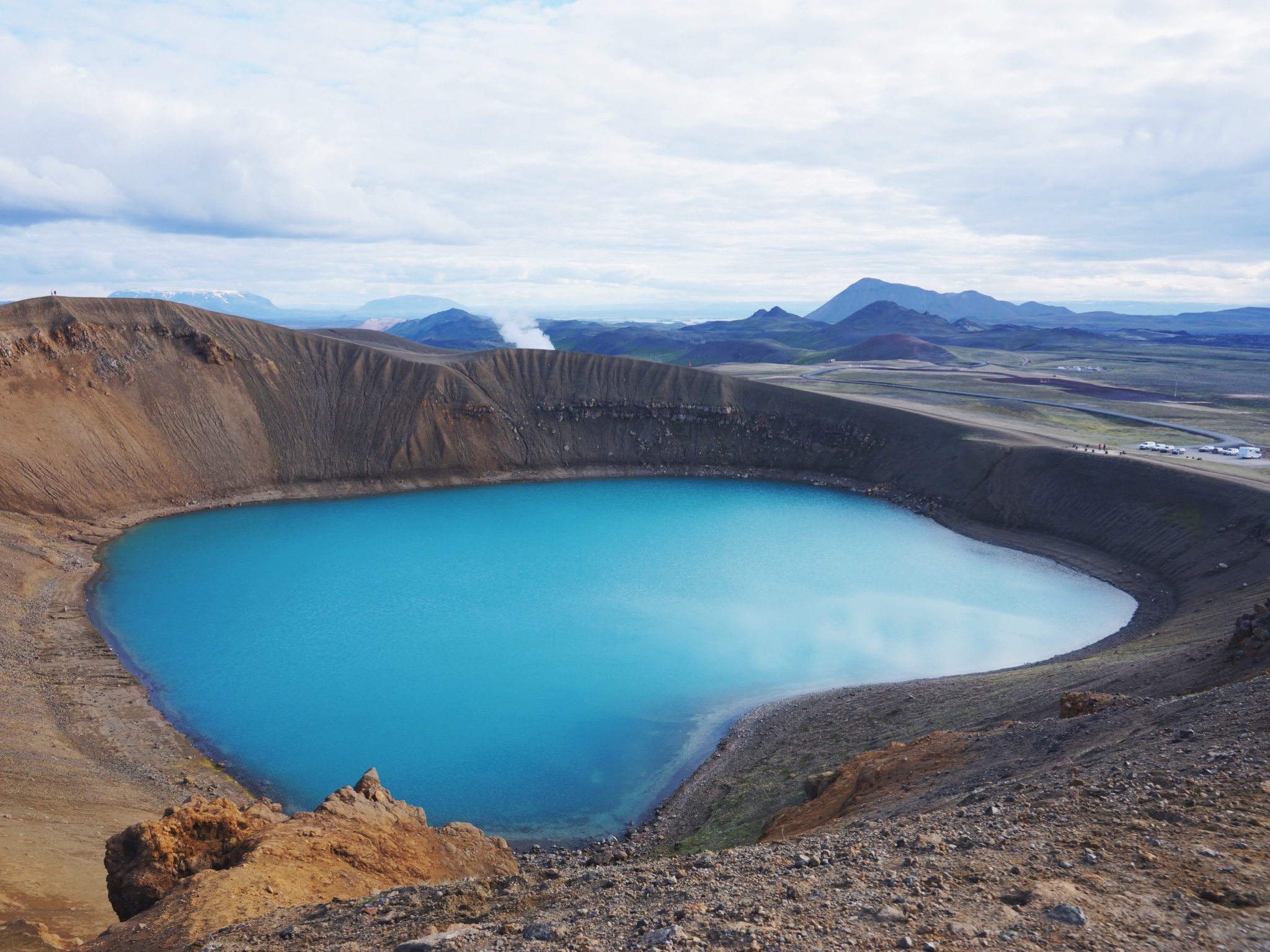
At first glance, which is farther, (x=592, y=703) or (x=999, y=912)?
(x=592, y=703)

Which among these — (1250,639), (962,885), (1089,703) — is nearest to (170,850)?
(962,885)

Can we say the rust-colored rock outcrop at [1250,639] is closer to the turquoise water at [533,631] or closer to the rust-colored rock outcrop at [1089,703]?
the rust-colored rock outcrop at [1089,703]

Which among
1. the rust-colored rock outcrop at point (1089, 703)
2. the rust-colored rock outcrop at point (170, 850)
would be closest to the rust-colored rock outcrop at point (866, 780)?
the rust-colored rock outcrop at point (1089, 703)

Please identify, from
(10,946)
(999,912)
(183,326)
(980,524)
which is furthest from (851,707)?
(183,326)

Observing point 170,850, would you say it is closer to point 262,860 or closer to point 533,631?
point 262,860

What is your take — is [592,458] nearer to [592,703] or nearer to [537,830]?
[592,703]

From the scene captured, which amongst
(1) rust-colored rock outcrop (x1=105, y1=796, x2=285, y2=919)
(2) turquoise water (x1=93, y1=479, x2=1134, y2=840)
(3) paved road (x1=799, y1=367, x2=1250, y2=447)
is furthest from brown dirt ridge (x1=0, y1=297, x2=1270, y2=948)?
(3) paved road (x1=799, y1=367, x2=1250, y2=447)

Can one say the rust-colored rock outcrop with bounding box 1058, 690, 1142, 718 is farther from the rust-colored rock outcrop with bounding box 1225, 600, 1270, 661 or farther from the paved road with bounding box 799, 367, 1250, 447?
the paved road with bounding box 799, 367, 1250, 447

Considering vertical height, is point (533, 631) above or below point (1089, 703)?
below
